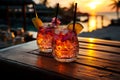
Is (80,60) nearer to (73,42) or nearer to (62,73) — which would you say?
(73,42)

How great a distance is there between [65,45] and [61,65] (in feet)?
0.41

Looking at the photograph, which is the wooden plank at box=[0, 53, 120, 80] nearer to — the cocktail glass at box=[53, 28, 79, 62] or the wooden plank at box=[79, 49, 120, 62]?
the cocktail glass at box=[53, 28, 79, 62]

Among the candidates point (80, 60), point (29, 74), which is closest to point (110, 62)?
point (80, 60)

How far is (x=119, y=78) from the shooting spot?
1012 millimetres

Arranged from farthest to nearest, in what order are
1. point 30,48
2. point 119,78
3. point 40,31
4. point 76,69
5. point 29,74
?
point 30,48
point 40,31
point 29,74
point 76,69
point 119,78

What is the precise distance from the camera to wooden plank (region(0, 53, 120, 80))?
104 cm

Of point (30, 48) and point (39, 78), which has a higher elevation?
point (30, 48)

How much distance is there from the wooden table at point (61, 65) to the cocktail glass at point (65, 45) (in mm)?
42

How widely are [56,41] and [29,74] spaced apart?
0.26 meters

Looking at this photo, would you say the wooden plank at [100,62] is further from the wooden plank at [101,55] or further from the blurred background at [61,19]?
the blurred background at [61,19]

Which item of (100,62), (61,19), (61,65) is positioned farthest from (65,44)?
(61,19)

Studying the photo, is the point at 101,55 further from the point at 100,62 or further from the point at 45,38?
the point at 45,38

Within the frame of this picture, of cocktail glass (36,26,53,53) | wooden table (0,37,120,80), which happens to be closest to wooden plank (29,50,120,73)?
wooden table (0,37,120,80)

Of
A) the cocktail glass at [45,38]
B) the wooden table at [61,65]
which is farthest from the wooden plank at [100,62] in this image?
the cocktail glass at [45,38]
